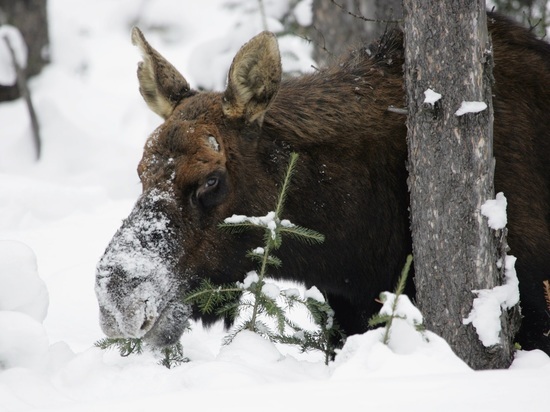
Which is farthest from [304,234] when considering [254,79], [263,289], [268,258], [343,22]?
[343,22]

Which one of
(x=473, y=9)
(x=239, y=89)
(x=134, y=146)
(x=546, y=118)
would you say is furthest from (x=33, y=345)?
(x=134, y=146)

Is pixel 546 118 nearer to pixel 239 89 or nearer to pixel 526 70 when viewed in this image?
pixel 526 70

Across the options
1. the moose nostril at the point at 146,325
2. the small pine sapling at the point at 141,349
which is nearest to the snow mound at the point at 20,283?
the small pine sapling at the point at 141,349

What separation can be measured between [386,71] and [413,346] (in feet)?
6.94

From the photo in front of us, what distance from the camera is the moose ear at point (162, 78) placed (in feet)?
14.9

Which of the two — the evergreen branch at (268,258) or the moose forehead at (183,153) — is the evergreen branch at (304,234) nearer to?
the evergreen branch at (268,258)

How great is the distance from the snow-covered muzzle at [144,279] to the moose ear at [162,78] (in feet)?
2.58

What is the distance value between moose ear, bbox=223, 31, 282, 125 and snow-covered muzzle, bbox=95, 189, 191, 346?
0.67 meters

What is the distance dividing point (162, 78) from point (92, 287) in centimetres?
369

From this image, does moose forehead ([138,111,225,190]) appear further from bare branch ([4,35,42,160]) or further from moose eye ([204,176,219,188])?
bare branch ([4,35,42,160])

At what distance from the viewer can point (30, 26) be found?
1535cm

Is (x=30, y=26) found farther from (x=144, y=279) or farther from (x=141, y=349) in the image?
(x=144, y=279)

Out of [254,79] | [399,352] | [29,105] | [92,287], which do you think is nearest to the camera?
[399,352]

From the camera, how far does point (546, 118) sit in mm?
4547
